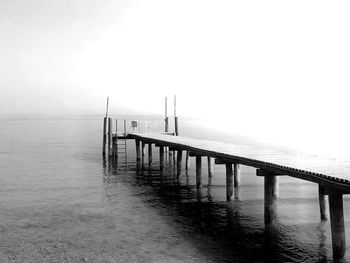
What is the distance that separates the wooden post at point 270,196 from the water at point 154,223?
1.42 feet

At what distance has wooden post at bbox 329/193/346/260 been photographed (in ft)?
30.5

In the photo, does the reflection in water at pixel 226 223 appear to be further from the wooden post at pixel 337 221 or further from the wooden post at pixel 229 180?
the wooden post at pixel 337 221

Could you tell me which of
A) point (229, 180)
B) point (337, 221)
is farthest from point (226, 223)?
point (337, 221)

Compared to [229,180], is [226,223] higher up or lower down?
lower down

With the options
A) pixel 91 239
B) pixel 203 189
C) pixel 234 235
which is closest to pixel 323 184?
pixel 234 235

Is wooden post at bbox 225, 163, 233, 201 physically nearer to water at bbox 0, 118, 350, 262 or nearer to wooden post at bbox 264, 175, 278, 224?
water at bbox 0, 118, 350, 262

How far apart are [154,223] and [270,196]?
4.27 m

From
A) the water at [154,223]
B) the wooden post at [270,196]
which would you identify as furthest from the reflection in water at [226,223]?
the wooden post at [270,196]

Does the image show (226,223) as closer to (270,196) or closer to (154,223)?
(270,196)

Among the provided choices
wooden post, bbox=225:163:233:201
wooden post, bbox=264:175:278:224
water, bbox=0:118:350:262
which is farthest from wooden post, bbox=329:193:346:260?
wooden post, bbox=225:163:233:201

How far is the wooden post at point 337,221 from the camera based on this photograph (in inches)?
365

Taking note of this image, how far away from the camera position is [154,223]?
1397cm

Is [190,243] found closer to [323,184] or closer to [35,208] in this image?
[323,184]

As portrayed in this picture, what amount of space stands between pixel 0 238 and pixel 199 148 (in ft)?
30.0
